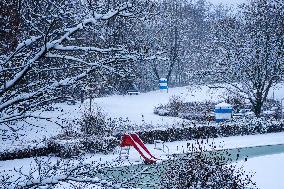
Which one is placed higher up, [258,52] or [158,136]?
[258,52]

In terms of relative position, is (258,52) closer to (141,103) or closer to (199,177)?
(141,103)

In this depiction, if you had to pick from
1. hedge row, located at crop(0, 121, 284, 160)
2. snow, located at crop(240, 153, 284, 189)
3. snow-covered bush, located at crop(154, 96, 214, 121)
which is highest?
snow-covered bush, located at crop(154, 96, 214, 121)

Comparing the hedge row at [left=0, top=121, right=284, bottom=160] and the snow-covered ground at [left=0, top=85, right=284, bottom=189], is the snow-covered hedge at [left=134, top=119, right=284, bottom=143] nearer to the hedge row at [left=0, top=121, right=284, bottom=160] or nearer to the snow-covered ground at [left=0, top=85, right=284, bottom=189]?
the hedge row at [left=0, top=121, right=284, bottom=160]

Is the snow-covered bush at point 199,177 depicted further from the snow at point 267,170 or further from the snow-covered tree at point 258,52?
the snow-covered tree at point 258,52

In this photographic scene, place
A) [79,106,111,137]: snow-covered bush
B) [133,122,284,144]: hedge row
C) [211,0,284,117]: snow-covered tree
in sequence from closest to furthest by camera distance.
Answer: [79,106,111,137]: snow-covered bush
[133,122,284,144]: hedge row
[211,0,284,117]: snow-covered tree

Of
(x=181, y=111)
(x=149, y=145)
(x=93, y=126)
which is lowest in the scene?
(x=149, y=145)

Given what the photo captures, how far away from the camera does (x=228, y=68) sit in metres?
23.0

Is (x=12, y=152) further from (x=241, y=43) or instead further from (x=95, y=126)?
(x=241, y=43)

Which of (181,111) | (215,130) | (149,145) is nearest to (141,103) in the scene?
(181,111)

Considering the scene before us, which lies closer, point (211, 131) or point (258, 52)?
point (211, 131)

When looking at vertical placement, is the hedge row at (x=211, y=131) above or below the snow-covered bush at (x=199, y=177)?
below

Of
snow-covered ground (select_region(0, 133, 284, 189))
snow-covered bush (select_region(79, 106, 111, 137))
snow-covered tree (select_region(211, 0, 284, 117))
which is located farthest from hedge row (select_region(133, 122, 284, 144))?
snow-covered bush (select_region(79, 106, 111, 137))

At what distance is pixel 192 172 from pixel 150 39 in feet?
114

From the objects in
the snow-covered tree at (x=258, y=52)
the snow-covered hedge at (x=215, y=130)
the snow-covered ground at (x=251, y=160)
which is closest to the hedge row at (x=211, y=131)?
the snow-covered hedge at (x=215, y=130)
